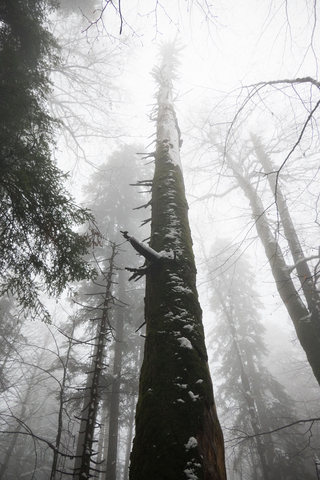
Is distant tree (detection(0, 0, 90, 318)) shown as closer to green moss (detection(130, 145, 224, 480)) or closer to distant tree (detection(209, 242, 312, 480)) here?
green moss (detection(130, 145, 224, 480))

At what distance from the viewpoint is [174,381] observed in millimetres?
1630

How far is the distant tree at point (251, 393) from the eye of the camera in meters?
13.0

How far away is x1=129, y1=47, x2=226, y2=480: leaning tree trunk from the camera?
1.32 m

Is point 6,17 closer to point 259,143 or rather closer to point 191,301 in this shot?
point 191,301

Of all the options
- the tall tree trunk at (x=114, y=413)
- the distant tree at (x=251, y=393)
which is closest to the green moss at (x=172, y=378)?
the tall tree trunk at (x=114, y=413)

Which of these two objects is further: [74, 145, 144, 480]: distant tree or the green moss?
[74, 145, 144, 480]: distant tree

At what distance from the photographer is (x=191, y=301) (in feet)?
7.30

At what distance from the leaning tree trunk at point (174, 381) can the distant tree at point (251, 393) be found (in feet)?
25.5

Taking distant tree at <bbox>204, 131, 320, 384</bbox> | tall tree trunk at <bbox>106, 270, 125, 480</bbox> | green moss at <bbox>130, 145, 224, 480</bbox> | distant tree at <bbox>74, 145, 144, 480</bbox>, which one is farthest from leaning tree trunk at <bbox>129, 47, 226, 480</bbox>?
distant tree at <bbox>74, 145, 144, 480</bbox>

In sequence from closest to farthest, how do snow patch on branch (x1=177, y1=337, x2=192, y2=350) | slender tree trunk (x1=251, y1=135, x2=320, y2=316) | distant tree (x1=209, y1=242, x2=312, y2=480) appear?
snow patch on branch (x1=177, y1=337, x2=192, y2=350)
slender tree trunk (x1=251, y1=135, x2=320, y2=316)
distant tree (x1=209, y1=242, x2=312, y2=480)

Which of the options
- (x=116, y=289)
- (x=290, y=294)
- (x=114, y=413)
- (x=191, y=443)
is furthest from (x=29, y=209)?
(x=116, y=289)

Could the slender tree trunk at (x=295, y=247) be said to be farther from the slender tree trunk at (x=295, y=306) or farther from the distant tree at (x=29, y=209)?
the distant tree at (x=29, y=209)

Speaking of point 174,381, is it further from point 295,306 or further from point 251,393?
point 251,393

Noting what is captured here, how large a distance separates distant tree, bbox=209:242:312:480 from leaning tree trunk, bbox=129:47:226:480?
778 centimetres
